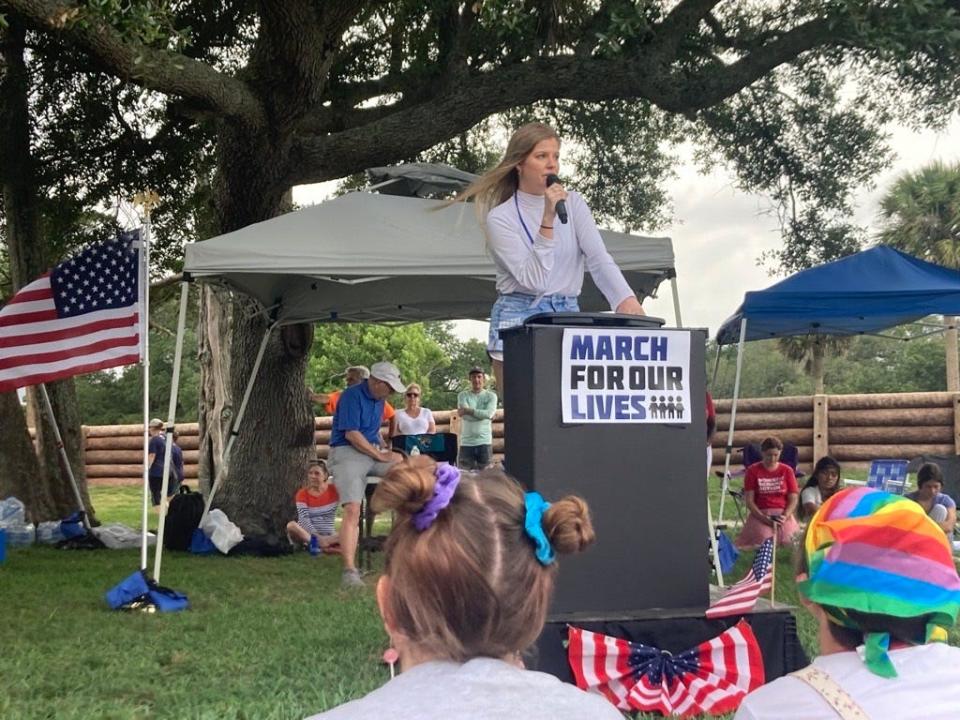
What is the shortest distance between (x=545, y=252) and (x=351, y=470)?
369 centimetres

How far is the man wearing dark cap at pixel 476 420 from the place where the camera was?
12375 mm

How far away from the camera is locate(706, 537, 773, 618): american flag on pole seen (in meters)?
3.61

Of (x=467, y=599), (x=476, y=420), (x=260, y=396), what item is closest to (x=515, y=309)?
(x=467, y=599)

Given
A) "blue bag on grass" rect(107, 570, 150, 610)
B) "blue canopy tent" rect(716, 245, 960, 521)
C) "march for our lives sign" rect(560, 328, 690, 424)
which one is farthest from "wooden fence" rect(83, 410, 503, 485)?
"march for our lives sign" rect(560, 328, 690, 424)

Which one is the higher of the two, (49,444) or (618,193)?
(618,193)

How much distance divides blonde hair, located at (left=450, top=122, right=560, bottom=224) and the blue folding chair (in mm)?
6954

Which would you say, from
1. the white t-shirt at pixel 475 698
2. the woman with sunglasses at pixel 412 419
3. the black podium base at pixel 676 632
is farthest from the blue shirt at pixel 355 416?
the white t-shirt at pixel 475 698

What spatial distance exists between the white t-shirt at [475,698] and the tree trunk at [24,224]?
10.7m

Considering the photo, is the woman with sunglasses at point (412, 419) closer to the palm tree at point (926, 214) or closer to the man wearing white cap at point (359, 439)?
the man wearing white cap at point (359, 439)

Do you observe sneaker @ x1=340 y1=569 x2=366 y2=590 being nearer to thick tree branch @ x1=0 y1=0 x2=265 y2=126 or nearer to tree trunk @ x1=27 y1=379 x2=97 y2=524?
thick tree branch @ x1=0 y1=0 x2=265 y2=126

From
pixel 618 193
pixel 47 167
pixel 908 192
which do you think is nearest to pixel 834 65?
pixel 618 193

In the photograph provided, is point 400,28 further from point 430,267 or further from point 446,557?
point 446,557

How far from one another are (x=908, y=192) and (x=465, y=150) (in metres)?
17.5

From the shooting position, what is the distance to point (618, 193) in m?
12.7
